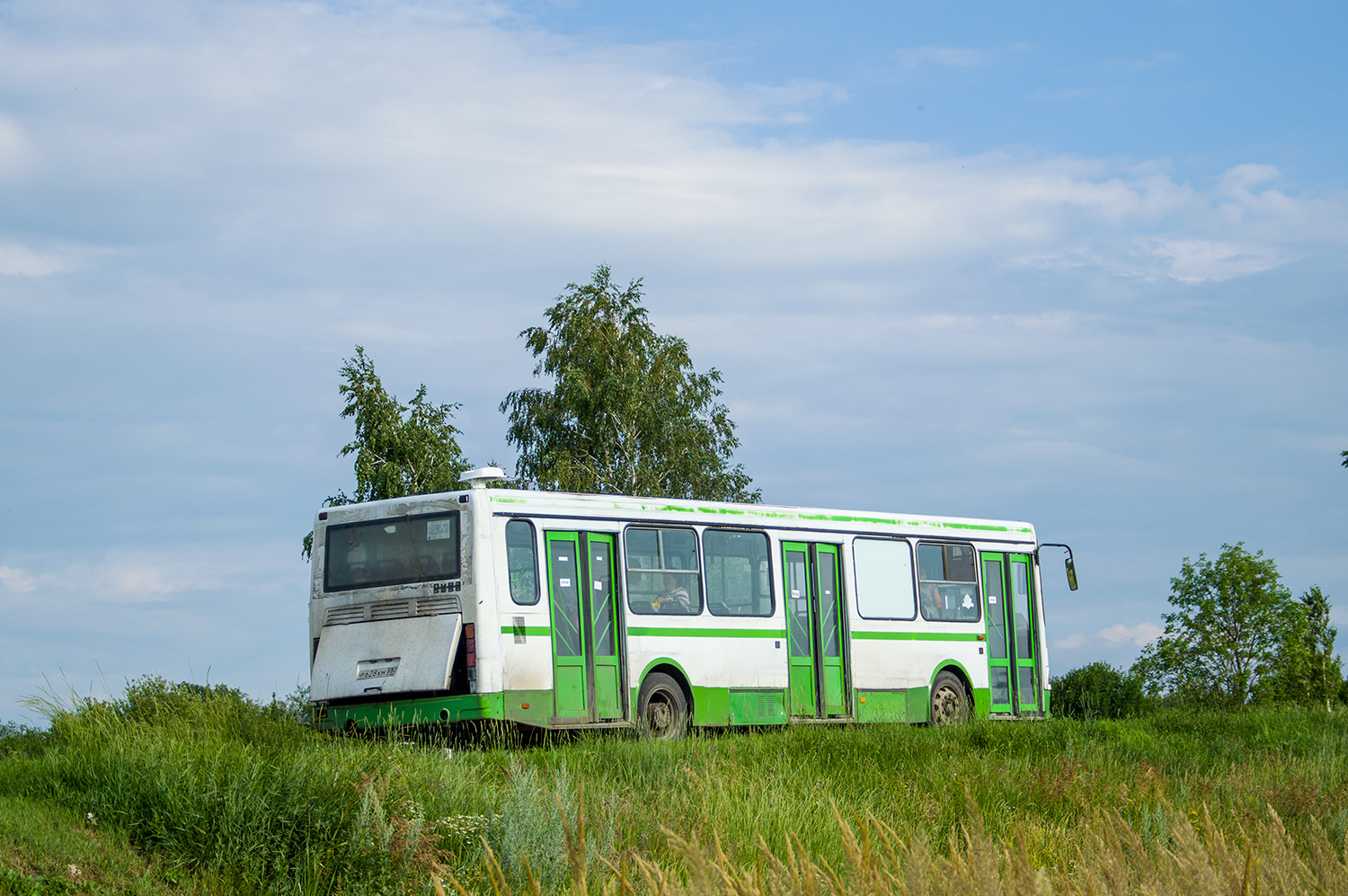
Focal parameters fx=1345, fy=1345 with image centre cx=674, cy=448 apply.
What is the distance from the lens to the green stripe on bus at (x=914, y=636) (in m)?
19.3

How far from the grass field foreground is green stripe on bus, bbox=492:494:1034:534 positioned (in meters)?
3.16

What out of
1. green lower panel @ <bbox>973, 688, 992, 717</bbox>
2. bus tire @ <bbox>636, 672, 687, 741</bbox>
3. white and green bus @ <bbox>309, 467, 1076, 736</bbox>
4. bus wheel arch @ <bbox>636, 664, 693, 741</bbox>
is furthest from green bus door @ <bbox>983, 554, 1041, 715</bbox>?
bus tire @ <bbox>636, 672, 687, 741</bbox>

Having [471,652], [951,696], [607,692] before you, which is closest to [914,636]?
[951,696]

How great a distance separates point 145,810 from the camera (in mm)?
8930

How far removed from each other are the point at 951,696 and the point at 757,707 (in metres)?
4.50

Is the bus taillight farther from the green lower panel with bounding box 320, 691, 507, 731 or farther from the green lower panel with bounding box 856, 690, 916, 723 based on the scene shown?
the green lower panel with bounding box 856, 690, 916, 723

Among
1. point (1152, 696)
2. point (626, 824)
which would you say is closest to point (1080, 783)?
point (626, 824)

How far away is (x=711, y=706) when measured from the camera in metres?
17.1

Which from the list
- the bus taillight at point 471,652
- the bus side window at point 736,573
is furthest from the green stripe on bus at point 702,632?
the bus taillight at point 471,652

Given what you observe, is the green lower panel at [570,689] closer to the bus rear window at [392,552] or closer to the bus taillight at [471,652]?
the bus taillight at [471,652]

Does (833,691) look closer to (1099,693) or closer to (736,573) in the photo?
(736,573)

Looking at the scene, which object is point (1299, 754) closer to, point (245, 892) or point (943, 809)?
point (943, 809)

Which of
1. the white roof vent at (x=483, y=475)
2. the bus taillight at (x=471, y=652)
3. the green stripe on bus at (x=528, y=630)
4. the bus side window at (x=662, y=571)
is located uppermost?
the white roof vent at (x=483, y=475)

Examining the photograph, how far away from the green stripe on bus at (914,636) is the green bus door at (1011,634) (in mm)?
677
